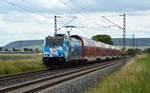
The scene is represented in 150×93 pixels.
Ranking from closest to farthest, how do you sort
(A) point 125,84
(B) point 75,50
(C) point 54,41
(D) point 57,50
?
(A) point 125,84, (D) point 57,50, (C) point 54,41, (B) point 75,50

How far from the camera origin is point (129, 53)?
133 metres

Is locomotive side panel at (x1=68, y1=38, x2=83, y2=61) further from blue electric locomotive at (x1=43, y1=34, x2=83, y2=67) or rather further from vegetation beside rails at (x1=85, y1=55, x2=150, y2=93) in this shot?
vegetation beside rails at (x1=85, y1=55, x2=150, y2=93)

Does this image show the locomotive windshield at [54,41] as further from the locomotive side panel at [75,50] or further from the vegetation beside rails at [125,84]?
the vegetation beside rails at [125,84]

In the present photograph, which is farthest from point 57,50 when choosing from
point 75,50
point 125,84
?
point 125,84

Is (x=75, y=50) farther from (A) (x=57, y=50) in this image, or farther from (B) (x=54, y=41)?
(A) (x=57, y=50)

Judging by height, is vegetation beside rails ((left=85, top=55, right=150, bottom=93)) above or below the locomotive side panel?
below

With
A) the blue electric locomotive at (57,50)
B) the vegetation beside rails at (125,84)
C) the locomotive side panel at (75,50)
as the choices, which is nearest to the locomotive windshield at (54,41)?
the blue electric locomotive at (57,50)

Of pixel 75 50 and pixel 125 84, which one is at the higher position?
pixel 75 50

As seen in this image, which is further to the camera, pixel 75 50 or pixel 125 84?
pixel 75 50

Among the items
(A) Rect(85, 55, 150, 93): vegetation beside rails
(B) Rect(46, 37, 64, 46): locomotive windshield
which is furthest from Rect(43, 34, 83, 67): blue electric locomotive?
(A) Rect(85, 55, 150, 93): vegetation beside rails

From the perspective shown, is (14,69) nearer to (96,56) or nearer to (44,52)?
(44,52)

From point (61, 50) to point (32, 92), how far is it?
590 inches

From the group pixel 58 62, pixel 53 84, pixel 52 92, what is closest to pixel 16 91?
pixel 52 92

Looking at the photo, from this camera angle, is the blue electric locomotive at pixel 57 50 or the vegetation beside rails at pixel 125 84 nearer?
the vegetation beside rails at pixel 125 84
